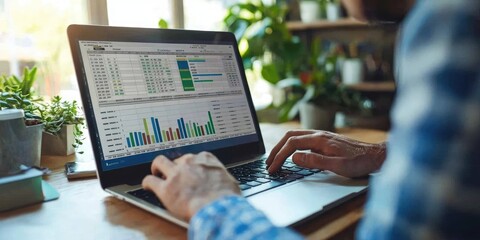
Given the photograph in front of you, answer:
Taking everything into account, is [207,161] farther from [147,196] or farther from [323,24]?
[323,24]

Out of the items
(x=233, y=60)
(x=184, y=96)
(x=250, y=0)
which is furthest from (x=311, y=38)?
(x=184, y=96)

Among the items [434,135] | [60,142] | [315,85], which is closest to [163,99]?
[60,142]

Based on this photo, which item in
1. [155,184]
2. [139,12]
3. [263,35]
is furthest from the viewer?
[263,35]

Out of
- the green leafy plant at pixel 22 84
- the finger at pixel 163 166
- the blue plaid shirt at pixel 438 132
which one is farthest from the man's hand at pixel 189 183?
the green leafy plant at pixel 22 84

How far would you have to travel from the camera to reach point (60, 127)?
3.49 feet

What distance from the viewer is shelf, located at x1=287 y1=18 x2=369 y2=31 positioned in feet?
8.02

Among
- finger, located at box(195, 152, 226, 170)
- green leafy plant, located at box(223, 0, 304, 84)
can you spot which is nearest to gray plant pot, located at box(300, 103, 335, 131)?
green leafy plant, located at box(223, 0, 304, 84)

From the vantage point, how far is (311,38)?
9.39 ft

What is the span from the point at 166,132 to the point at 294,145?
27 cm

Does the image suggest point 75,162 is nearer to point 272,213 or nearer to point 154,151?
point 154,151

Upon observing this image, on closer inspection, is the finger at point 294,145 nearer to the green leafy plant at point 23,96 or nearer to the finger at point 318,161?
the finger at point 318,161

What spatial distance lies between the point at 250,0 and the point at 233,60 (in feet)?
5.26

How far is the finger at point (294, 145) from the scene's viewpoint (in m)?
0.88

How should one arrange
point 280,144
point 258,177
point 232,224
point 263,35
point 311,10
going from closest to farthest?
point 232,224 → point 258,177 → point 280,144 → point 263,35 → point 311,10
